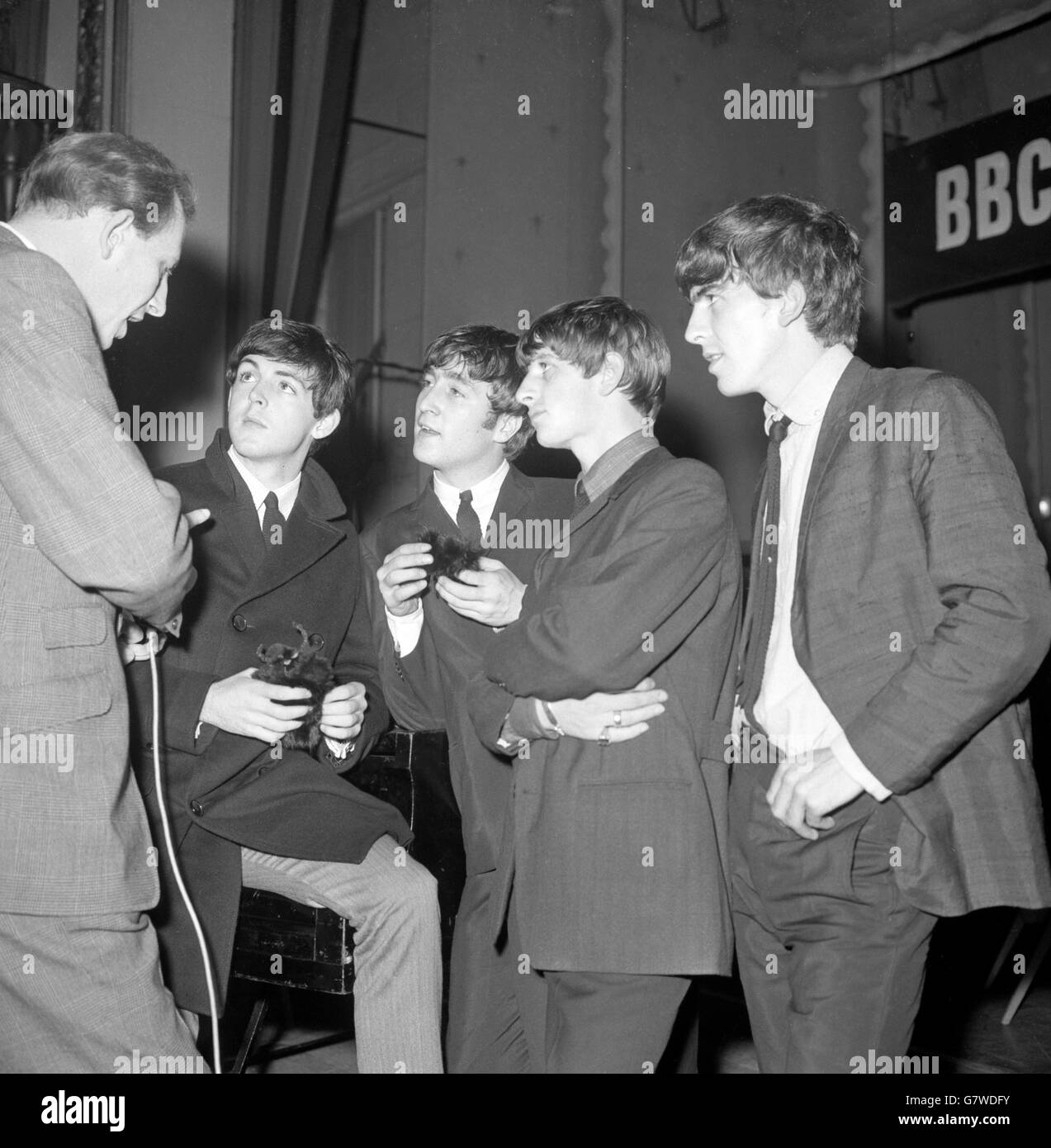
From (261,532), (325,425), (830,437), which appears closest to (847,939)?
(830,437)

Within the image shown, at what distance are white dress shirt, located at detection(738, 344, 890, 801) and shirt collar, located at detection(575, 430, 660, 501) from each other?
0.25 m

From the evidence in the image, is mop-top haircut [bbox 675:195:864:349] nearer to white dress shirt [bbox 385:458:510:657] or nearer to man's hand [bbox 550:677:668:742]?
man's hand [bbox 550:677:668:742]

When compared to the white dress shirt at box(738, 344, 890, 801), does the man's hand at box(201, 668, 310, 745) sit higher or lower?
lower

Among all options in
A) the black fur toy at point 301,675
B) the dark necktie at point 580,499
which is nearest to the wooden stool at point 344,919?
the black fur toy at point 301,675

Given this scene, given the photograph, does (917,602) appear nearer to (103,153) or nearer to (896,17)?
(103,153)

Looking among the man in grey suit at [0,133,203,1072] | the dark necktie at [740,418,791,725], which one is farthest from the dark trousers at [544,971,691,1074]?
the man in grey suit at [0,133,203,1072]

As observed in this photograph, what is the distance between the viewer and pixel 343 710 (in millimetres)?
2389

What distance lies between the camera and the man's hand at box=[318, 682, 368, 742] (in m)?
2.38

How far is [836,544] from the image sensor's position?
1.80 meters

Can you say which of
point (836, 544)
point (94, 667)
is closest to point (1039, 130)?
point (836, 544)

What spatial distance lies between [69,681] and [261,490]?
1017 millimetres

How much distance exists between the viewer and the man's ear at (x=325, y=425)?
9.07 ft

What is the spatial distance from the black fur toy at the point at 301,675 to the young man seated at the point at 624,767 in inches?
16.2

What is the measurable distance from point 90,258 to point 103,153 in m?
0.18
